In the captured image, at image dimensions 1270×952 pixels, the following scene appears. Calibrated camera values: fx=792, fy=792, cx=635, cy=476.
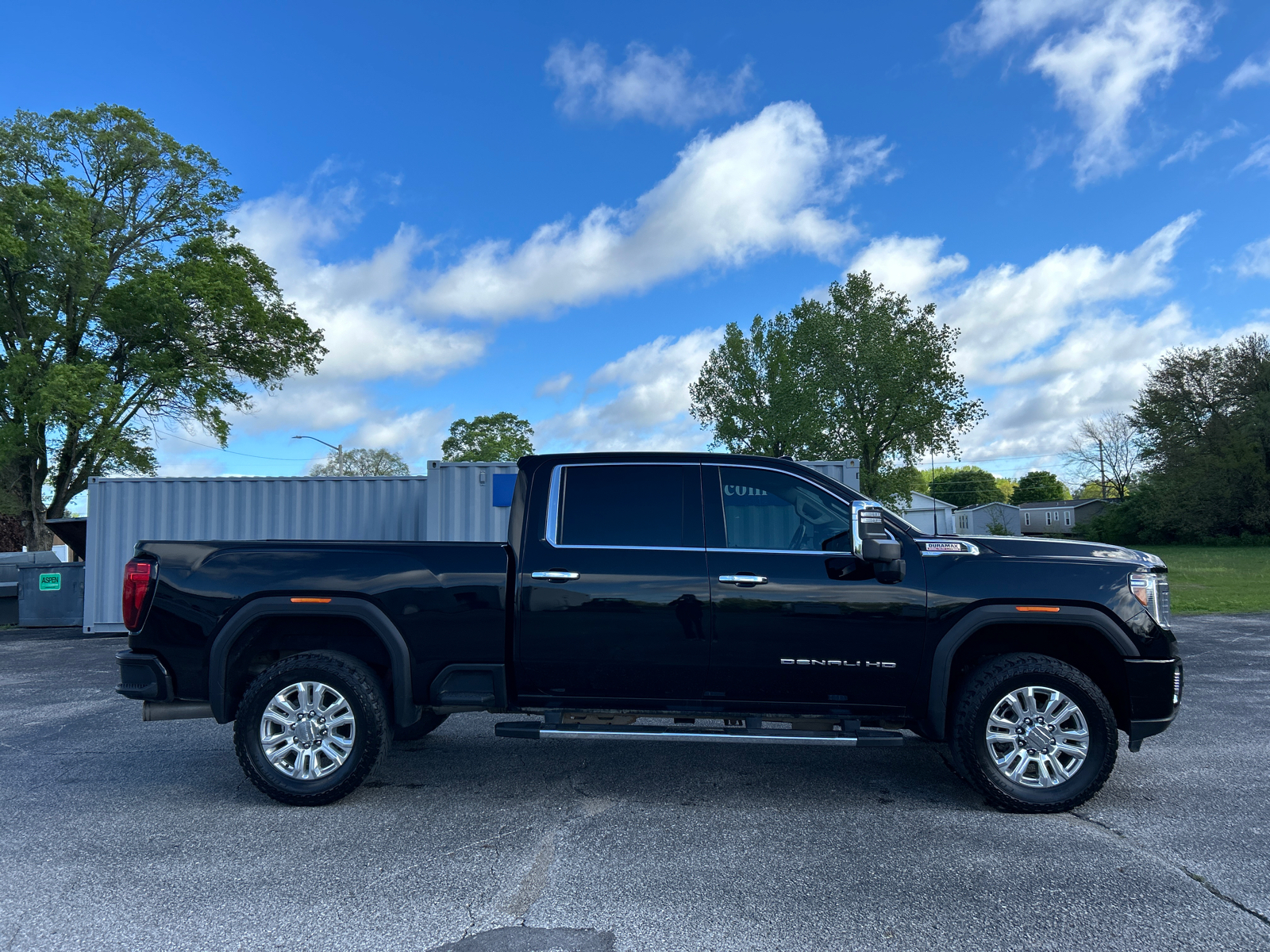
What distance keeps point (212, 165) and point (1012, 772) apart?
29353 millimetres

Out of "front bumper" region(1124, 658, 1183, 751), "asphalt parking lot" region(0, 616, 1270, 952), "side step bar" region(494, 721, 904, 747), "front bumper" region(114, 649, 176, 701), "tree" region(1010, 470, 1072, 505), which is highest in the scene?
"tree" region(1010, 470, 1072, 505)

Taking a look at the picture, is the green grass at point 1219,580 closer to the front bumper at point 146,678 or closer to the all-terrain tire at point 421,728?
the all-terrain tire at point 421,728

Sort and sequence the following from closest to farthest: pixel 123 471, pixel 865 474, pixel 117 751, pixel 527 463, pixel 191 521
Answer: pixel 527 463, pixel 117 751, pixel 191 521, pixel 123 471, pixel 865 474

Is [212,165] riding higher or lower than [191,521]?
higher

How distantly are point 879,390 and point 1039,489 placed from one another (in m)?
92.0

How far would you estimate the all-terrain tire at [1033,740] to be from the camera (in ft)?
14.3

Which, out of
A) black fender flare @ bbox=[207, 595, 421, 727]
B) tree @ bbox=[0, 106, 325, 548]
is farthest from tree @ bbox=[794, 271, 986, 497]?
black fender flare @ bbox=[207, 595, 421, 727]

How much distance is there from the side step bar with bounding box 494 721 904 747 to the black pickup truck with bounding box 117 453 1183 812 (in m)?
0.02

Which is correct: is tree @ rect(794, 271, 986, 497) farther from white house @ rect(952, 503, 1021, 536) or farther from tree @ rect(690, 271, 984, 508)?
white house @ rect(952, 503, 1021, 536)

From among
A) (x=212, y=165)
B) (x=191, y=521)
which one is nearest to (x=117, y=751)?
(x=191, y=521)

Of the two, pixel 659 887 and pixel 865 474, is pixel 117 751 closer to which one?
pixel 659 887

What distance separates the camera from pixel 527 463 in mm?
4969

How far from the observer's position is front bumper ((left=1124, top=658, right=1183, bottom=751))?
441 centimetres

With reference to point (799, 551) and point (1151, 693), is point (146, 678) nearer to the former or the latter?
point (799, 551)
